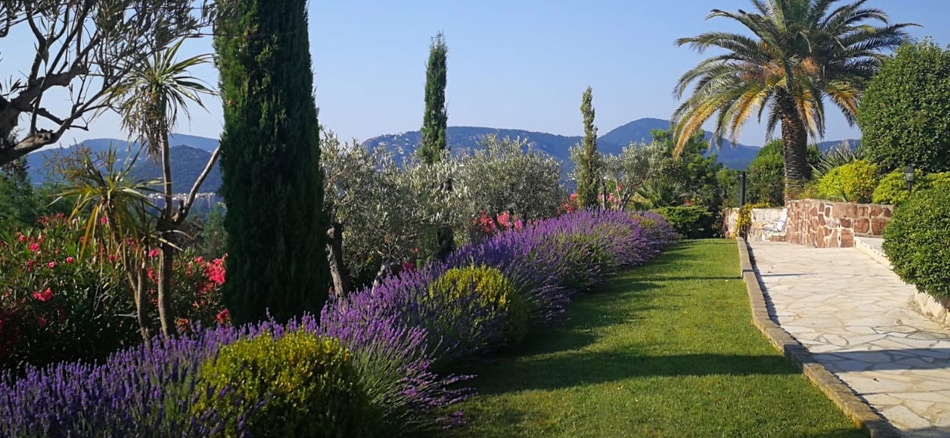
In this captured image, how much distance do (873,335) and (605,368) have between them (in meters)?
2.98

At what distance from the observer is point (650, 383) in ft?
17.5

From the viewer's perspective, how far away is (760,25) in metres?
19.3

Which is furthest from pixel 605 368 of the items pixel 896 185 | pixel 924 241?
pixel 896 185

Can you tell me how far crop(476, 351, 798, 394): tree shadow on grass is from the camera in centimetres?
543

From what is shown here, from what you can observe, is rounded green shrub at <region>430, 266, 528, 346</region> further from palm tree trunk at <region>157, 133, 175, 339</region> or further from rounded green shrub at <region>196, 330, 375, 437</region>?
rounded green shrub at <region>196, 330, 375, 437</region>

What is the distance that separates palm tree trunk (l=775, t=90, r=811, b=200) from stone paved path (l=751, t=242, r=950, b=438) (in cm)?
767

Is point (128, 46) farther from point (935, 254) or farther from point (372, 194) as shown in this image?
point (935, 254)

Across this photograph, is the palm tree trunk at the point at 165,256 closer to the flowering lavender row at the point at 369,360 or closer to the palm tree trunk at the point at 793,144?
the flowering lavender row at the point at 369,360

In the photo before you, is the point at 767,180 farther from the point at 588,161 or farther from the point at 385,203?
the point at 385,203

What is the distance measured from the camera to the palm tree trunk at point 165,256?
5.31 m

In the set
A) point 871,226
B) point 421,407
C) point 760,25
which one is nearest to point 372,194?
point 421,407

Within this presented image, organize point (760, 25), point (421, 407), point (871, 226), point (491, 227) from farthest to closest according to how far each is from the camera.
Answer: point (760, 25) → point (871, 226) → point (491, 227) → point (421, 407)

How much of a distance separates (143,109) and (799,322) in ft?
21.2

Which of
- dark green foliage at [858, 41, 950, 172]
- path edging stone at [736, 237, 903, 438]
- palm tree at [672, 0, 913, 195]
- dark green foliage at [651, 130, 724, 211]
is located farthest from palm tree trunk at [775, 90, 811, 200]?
path edging stone at [736, 237, 903, 438]
